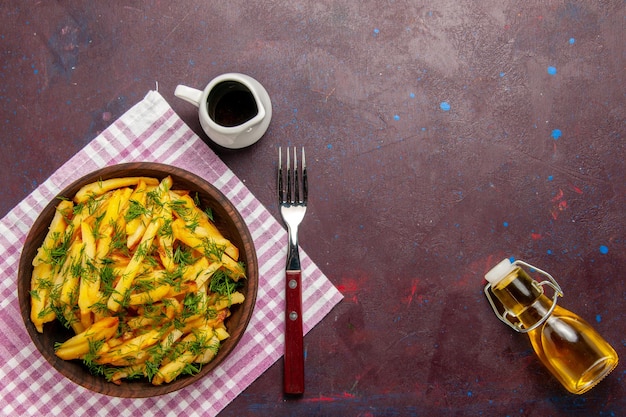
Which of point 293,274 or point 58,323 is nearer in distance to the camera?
point 58,323

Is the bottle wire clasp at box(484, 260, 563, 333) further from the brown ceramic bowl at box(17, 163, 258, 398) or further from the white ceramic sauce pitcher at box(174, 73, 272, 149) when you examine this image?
the white ceramic sauce pitcher at box(174, 73, 272, 149)

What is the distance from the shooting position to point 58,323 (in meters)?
1.62

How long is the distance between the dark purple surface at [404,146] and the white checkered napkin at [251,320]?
48 millimetres

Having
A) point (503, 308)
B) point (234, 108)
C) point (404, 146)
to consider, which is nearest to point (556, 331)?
point (503, 308)

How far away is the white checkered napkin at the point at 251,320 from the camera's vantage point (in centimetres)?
174

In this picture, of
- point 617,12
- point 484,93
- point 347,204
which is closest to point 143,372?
point 347,204

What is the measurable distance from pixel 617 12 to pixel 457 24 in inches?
20.9

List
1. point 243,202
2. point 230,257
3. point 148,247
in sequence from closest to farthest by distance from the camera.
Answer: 1. point 148,247
2. point 230,257
3. point 243,202

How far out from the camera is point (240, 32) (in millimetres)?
1819

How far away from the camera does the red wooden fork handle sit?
5.75ft

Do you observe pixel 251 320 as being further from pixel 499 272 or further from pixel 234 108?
pixel 499 272

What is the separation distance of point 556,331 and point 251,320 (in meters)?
0.94

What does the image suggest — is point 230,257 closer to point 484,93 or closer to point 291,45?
point 291,45

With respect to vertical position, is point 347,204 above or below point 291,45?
below
